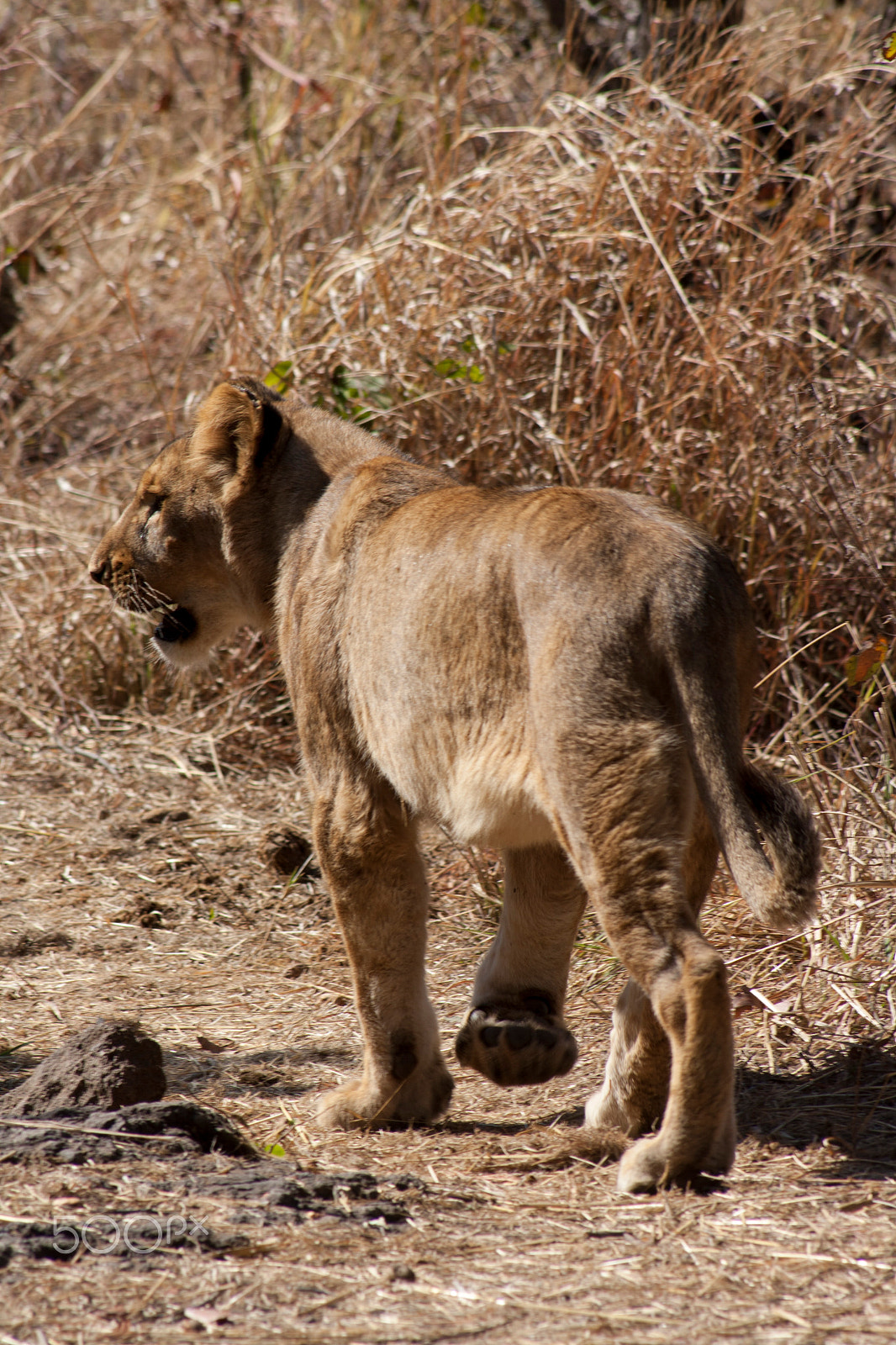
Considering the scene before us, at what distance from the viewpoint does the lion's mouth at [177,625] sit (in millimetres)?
4598

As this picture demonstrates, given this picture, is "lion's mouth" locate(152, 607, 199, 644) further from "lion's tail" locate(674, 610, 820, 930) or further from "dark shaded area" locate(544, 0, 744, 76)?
"dark shaded area" locate(544, 0, 744, 76)

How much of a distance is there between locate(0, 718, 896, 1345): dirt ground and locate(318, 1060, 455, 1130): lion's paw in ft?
0.20

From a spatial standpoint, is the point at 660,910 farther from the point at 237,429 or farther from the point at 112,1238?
the point at 237,429

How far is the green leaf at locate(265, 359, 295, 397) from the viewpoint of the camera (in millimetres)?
6137

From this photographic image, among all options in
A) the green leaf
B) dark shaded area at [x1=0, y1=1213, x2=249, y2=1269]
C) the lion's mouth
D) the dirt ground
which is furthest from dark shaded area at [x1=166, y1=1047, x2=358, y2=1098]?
the green leaf

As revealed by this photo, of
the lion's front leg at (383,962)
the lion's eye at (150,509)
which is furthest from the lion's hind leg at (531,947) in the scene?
the lion's eye at (150,509)

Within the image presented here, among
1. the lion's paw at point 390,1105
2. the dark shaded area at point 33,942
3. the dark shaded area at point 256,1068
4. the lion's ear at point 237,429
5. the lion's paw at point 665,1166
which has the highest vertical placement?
the lion's ear at point 237,429

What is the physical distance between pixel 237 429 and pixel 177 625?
0.71m

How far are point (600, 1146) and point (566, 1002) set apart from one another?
107 centimetres

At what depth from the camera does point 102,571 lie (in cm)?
464

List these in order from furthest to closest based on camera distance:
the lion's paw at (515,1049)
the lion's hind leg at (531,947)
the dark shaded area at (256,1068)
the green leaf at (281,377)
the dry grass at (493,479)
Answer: the green leaf at (281,377) < the dark shaded area at (256,1068) < the lion's hind leg at (531,947) < the lion's paw at (515,1049) < the dry grass at (493,479)

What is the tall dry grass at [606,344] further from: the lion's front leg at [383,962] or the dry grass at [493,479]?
the lion's front leg at [383,962]

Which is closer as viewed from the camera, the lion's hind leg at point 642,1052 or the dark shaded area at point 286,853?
the lion's hind leg at point 642,1052

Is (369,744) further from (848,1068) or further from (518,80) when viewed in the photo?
(518,80)
